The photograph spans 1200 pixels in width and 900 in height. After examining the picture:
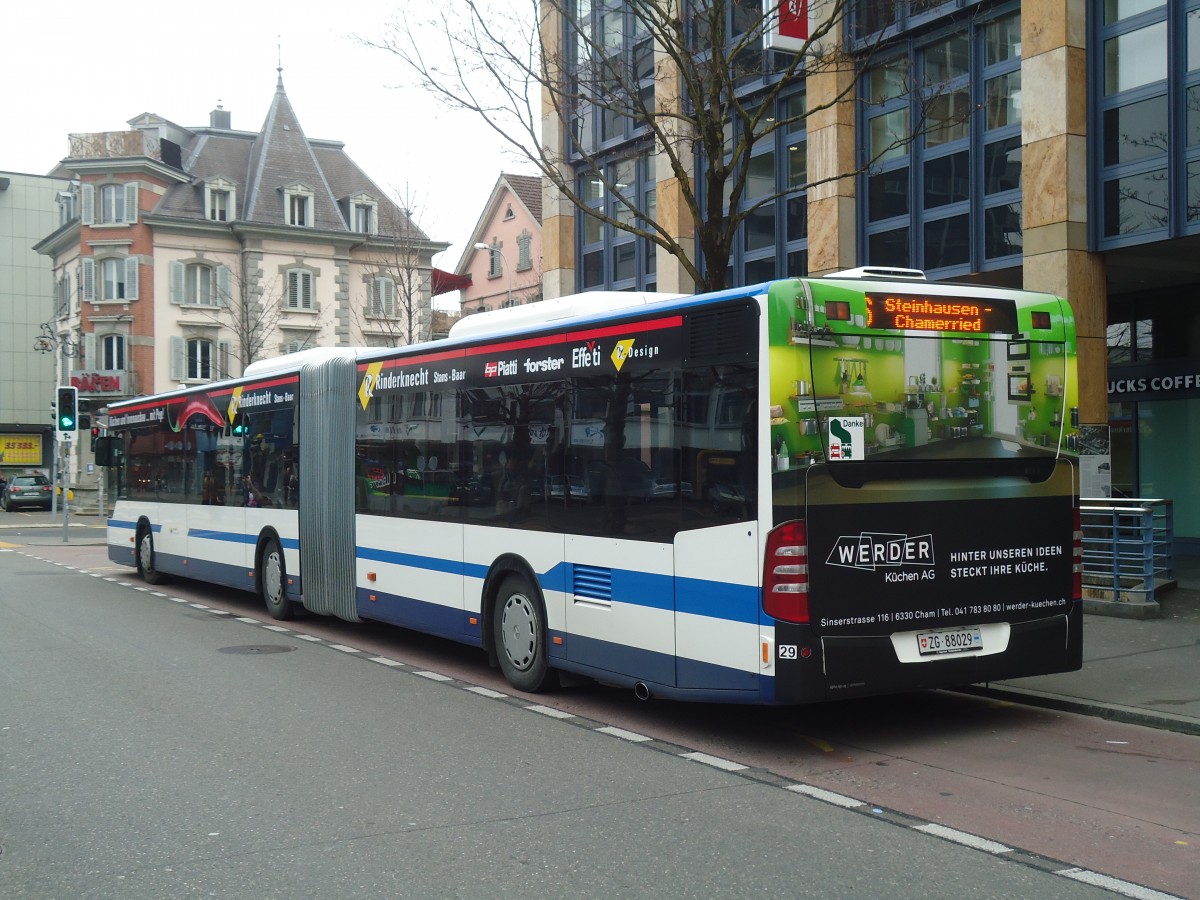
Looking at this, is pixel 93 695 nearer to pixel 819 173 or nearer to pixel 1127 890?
pixel 1127 890

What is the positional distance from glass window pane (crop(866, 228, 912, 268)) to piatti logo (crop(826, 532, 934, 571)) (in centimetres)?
1151

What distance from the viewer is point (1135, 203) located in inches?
627

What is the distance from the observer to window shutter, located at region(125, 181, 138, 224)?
57.2 metres

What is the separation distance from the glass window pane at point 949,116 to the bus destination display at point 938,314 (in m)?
10.3

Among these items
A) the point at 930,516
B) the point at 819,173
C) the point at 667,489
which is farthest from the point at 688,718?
the point at 819,173

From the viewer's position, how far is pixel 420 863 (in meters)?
5.48

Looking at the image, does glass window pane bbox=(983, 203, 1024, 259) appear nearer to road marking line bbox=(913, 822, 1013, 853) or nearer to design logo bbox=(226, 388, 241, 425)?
design logo bbox=(226, 388, 241, 425)

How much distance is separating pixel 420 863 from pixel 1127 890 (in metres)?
2.98

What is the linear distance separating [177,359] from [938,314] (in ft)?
178

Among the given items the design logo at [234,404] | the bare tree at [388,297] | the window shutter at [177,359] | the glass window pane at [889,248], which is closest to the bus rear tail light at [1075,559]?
the glass window pane at [889,248]

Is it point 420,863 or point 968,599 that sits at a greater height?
point 968,599

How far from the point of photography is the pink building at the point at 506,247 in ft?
194

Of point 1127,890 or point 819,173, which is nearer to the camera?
point 1127,890

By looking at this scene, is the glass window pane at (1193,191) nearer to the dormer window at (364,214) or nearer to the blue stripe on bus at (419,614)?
the blue stripe on bus at (419,614)
